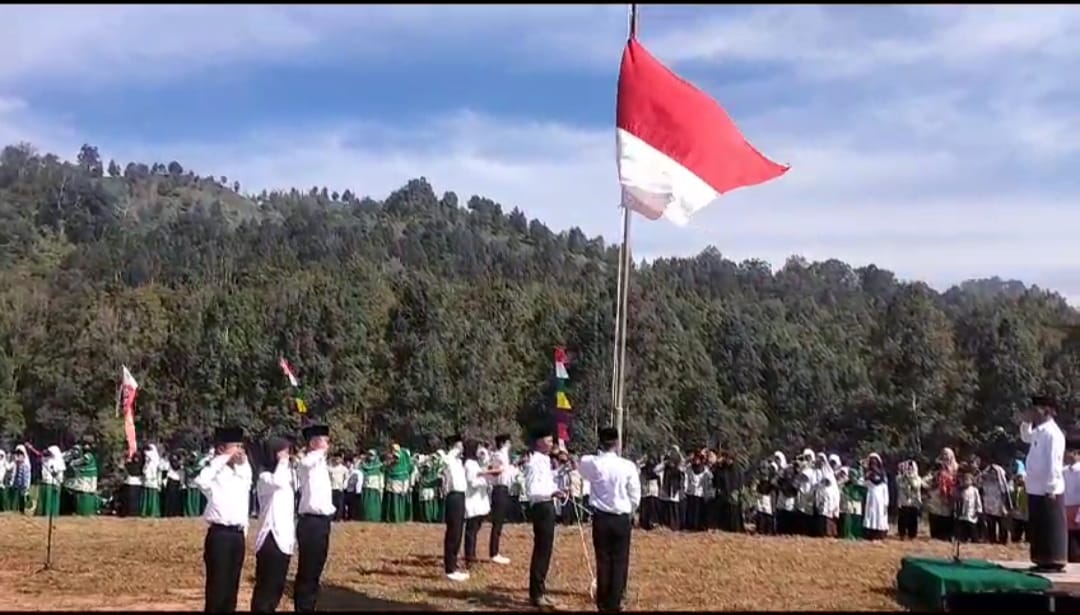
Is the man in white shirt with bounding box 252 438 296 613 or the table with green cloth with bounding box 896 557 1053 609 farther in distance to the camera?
the table with green cloth with bounding box 896 557 1053 609

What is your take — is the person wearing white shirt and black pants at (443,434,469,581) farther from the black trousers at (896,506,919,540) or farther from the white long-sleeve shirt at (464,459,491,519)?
the black trousers at (896,506,919,540)

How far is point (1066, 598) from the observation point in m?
12.1

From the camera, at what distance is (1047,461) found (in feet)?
42.8

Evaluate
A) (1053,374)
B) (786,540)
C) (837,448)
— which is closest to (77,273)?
(837,448)

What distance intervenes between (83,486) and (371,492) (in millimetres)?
5943

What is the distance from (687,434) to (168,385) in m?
19.3

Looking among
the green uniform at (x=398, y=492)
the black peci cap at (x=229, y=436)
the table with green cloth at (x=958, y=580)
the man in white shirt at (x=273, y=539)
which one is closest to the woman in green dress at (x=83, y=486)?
the green uniform at (x=398, y=492)

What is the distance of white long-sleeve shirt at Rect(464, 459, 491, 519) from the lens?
15.5m

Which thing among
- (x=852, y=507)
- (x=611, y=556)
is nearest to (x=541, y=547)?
(x=611, y=556)

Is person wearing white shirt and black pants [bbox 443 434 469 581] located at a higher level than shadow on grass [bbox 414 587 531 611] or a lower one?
higher

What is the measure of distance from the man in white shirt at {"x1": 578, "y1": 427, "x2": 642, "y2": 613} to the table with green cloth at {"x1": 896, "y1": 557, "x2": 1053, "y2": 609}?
2.97 m

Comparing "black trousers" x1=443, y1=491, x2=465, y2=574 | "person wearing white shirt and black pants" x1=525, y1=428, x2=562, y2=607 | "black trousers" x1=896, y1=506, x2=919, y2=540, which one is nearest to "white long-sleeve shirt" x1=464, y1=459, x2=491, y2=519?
"black trousers" x1=443, y1=491, x2=465, y2=574

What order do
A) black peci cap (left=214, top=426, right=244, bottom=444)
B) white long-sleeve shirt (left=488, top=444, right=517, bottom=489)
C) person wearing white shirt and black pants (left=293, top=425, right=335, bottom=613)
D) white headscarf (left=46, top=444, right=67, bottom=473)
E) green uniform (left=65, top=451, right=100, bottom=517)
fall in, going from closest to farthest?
black peci cap (left=214, top=426, right=244, bottom=444), person wearing white shirt and black pants (left=293, top=425, right=335, bottom=613), white long-sleeve shirt (left=488, top=444, right=517, bottom=489), white headscarf (left=46, top=444, right=67, bottom=473), green uniform (left=65, top=451, right=100, bottom=517)

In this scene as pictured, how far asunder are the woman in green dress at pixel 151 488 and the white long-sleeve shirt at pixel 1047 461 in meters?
19.2
